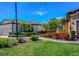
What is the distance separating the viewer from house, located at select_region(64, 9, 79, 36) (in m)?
12.4

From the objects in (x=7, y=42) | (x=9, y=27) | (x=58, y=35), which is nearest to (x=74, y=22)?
(x=58, y=35)

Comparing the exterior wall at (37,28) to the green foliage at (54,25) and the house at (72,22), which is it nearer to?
the green foliage at (54,25)

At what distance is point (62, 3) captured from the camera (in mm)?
12359

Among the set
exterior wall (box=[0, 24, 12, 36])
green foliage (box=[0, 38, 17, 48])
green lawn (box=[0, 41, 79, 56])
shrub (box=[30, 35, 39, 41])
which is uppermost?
exterior wall (box=[0, 24, 12, 36])

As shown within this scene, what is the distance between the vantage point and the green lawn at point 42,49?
12.3 meters

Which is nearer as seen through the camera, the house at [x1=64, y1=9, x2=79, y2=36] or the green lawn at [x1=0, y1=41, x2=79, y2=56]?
the green lawn at [x1=0, y1=41, x2=79, y2=56]

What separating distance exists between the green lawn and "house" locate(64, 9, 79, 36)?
34 centimetres

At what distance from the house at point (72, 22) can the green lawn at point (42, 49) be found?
1.10 ft

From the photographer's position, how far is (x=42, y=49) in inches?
487

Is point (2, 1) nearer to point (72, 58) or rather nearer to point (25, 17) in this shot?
point (25, 17)

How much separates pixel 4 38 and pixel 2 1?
81 cm

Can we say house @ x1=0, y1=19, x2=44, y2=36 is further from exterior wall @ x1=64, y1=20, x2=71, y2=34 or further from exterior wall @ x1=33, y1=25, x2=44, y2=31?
exterior wall @ x1=64, y1=20, x2=71, y2=34

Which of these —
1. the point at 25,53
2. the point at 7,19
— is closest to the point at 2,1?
the point at 7,19

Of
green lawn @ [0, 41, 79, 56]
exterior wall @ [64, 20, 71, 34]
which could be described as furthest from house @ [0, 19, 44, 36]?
exterior wall @ [64, 20, 71, 34]
